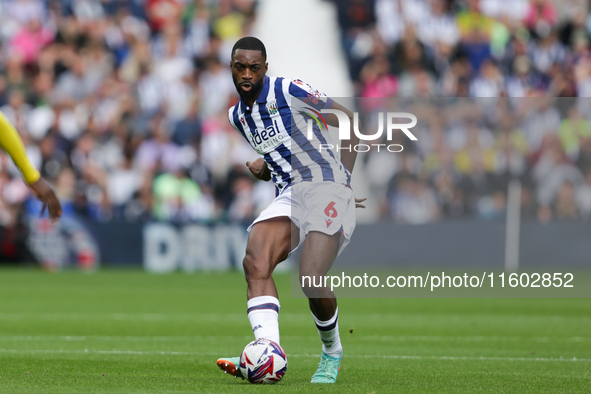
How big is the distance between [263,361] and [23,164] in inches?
79.1

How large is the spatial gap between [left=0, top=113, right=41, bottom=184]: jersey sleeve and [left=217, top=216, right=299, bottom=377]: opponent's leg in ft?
5.98

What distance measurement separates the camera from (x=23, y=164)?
4898mm

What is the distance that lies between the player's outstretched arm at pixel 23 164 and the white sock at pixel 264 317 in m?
1.71

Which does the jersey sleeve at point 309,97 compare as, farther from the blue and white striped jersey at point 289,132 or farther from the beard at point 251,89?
the beard at point 251,89

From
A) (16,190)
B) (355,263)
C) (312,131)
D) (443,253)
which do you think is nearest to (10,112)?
(16,190)

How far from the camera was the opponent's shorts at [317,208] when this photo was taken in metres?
6.51

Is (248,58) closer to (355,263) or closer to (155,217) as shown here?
(355,263)

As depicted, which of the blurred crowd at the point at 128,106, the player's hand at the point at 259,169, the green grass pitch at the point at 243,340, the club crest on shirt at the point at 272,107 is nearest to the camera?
the green grass pitch at the point at 243,340

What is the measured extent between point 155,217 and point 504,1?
10.2 metres

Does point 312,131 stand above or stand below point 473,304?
above

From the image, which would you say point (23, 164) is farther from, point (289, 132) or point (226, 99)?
point (226, 99)

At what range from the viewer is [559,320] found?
11812mm

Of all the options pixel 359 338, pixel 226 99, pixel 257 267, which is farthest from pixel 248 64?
pixel 226 99

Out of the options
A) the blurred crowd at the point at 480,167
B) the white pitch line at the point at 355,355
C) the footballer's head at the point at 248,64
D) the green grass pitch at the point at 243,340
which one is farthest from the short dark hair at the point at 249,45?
the blurred crowd at the point at 480,167
